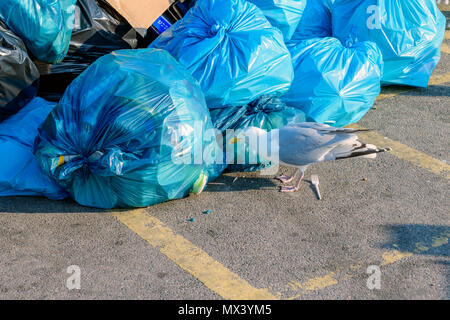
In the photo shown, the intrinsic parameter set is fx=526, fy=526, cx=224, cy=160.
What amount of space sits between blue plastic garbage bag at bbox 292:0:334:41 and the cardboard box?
3.82ft

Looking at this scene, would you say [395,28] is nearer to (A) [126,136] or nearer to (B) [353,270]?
(B) [353,270]

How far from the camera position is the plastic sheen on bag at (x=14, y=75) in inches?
128

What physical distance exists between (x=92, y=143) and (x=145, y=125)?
0.32 meters

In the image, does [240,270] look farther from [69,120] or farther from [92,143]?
[69,120]

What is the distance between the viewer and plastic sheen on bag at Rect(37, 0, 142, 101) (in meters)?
3.86

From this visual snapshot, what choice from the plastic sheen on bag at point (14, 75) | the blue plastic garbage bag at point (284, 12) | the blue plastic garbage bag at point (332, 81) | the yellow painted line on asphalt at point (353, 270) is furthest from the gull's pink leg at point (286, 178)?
the plastic sheen on bag at point (14, 75)

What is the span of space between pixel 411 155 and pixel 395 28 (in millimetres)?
1205

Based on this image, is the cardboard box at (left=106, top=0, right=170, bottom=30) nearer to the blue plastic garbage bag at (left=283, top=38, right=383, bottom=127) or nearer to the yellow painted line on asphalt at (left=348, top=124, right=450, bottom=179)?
the blue plastic garbage bag at (left=283, top=38, right=383, bottom=127)

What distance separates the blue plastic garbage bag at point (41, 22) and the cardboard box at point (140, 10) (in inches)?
20.4

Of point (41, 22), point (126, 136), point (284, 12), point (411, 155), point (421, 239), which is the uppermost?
point (41, 22)

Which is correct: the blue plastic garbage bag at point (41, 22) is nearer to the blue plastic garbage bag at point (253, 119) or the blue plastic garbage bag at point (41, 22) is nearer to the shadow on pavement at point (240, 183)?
the blue plastic garbage bag at point (253, 119)

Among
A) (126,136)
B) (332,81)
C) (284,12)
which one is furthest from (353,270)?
(284,12)

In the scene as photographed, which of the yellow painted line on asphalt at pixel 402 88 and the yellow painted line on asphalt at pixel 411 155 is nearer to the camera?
the yellow painted line on asphalt at pixel 411 155

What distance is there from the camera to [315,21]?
15.0 feet
